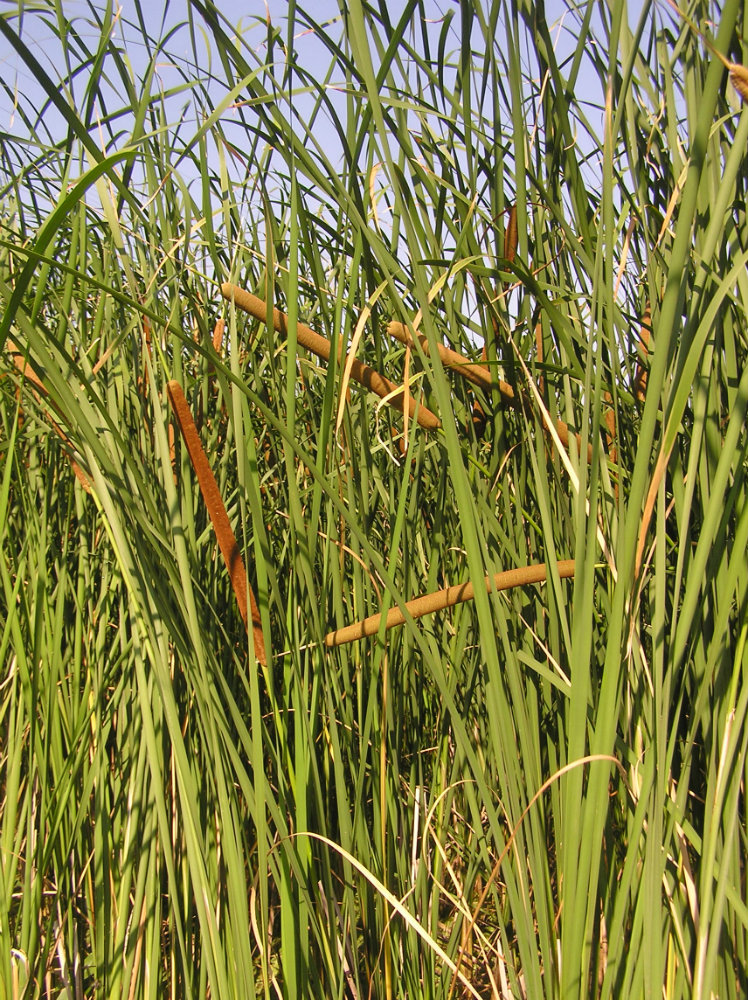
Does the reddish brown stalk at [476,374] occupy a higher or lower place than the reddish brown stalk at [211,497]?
higher

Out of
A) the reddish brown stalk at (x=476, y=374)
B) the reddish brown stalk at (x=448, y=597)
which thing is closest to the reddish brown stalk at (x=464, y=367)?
the reddish brown stalk at (x=476, y=374)

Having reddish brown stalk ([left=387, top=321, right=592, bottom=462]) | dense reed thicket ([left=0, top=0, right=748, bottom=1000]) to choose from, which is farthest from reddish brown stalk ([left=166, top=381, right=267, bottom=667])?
reddish brown stalk ([left=387, top=321, right=592, bottom=462])

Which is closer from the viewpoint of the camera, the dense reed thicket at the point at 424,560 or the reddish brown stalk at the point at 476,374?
the dense reed thicket at the point at 424,560

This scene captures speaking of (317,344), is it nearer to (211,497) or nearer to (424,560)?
(211,497)

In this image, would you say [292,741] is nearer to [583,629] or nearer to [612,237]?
[583,629]

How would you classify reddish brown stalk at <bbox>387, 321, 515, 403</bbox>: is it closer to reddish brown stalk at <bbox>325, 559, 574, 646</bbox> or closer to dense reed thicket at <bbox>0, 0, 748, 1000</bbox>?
dense reed thicket at <bbox>0, 0, 748, 1000</bbox>

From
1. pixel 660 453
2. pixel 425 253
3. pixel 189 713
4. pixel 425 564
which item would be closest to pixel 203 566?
pixel 189 713

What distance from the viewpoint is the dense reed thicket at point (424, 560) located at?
58 cm

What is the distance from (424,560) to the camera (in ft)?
3.54

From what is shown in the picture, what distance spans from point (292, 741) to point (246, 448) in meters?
0.41

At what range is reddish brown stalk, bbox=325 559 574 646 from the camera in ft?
2.26

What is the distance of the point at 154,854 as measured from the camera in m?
0.86

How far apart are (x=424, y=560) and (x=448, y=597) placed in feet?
1.20

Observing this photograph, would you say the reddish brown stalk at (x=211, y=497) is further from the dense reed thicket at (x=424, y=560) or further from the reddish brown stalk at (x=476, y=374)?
the reddish brown stalk at (x=476, y=374)
